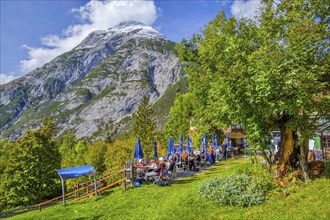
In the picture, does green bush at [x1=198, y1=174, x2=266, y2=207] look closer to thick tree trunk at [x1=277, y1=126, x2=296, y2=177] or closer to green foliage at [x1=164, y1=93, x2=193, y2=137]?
thick tree trunk at [x1=277, y1=126, x2=296, y2=177]

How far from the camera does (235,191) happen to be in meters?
11.3

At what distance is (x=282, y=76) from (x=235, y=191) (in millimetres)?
5082

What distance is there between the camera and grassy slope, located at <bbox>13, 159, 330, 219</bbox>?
9461mm

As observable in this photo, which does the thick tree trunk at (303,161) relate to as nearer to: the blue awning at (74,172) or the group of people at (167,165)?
the group of people at (167,165)

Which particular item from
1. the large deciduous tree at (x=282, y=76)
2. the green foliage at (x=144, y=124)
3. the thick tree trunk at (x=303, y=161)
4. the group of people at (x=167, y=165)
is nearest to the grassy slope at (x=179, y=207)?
the thick tree trunk at (x=303, y=161)

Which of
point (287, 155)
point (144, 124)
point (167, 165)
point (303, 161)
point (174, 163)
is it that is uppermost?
point (144, 124)

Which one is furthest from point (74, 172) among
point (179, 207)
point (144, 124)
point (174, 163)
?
point (144, 124)

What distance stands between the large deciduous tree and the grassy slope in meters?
2.22

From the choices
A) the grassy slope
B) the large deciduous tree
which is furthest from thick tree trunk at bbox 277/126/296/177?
the grassy slope

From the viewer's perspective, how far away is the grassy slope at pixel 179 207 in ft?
31.0

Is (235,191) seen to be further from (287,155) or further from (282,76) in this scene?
(282,76)

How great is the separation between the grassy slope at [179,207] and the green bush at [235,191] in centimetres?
31

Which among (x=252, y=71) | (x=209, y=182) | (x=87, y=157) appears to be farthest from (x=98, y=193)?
(x=87, y=157)

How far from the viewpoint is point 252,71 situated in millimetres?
11414
